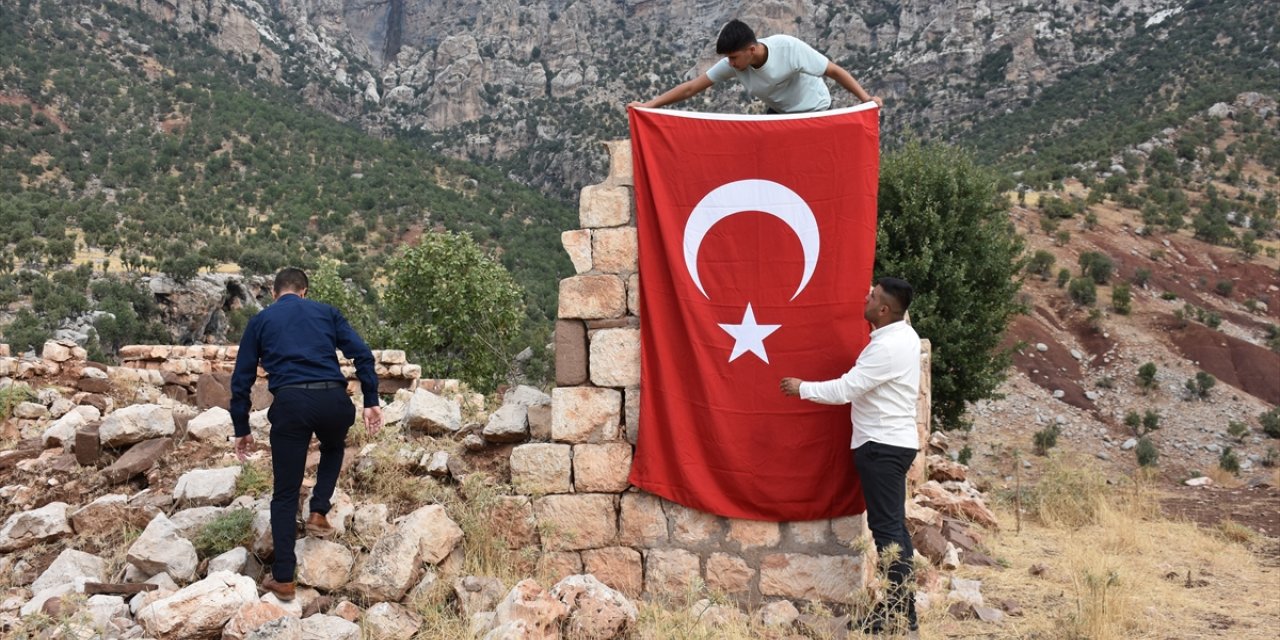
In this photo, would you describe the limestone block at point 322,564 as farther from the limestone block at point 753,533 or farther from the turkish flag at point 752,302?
the limestone block at point 753,533

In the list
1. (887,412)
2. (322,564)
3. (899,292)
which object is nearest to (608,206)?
(899,292)

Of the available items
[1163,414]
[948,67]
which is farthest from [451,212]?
[1163,414]

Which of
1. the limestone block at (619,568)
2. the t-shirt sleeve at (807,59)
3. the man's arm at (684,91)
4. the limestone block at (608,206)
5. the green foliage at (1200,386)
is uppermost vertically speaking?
the t-shirt sleeve at (807,59)

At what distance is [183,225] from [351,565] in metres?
33.5

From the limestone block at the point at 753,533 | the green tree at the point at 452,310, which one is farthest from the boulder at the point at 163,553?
the green tree at the point at 452,310

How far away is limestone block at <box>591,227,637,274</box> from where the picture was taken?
489 cm

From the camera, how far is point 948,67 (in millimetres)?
47156

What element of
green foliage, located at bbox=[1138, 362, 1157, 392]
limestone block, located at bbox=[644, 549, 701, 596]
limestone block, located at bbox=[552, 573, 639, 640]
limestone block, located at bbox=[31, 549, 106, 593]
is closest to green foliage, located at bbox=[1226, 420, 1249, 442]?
green foliage, located at bbox=[1138, 362, 1157, 392]

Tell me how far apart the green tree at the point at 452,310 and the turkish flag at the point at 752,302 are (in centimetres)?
1514

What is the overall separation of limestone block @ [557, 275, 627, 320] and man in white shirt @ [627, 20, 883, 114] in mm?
1124

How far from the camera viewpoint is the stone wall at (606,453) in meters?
4.80

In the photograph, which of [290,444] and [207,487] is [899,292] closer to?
[290,444]

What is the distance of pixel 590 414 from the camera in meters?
4.92

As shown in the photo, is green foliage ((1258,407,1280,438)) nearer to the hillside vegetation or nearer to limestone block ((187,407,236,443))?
limestone block ((187,407,236,443))
